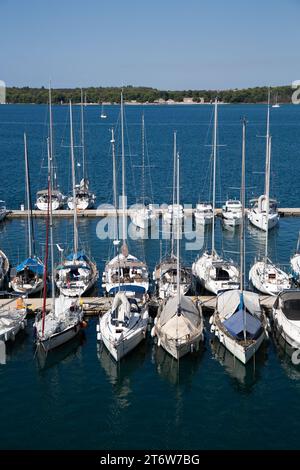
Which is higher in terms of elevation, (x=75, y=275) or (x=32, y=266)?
(x=32, y=266)

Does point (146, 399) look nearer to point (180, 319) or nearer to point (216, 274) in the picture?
point (180, 319)

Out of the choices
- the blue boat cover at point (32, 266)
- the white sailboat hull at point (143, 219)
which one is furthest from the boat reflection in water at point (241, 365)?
the white sailboat hull at point (143, 219)

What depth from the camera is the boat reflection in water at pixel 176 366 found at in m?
28.0

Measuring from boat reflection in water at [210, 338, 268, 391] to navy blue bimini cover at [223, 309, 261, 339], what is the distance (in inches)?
46.7

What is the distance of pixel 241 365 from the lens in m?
28.7

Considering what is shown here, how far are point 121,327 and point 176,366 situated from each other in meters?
3.21

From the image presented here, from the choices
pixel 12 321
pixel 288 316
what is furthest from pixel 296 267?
pixel 12 321

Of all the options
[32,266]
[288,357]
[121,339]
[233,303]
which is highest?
[32,266]

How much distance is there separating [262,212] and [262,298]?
17.6 m

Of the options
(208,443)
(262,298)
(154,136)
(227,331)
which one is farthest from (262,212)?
(154,136)

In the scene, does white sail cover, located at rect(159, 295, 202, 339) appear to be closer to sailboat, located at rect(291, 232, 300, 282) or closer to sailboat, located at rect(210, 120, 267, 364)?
sailboat, located at rect(210, 120, 267, 364)

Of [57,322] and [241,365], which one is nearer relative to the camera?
[241,365]

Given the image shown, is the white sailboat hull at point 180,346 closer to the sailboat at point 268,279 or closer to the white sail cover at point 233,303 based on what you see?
the white sail cover at point 233,303

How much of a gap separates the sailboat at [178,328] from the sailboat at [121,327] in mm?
843
